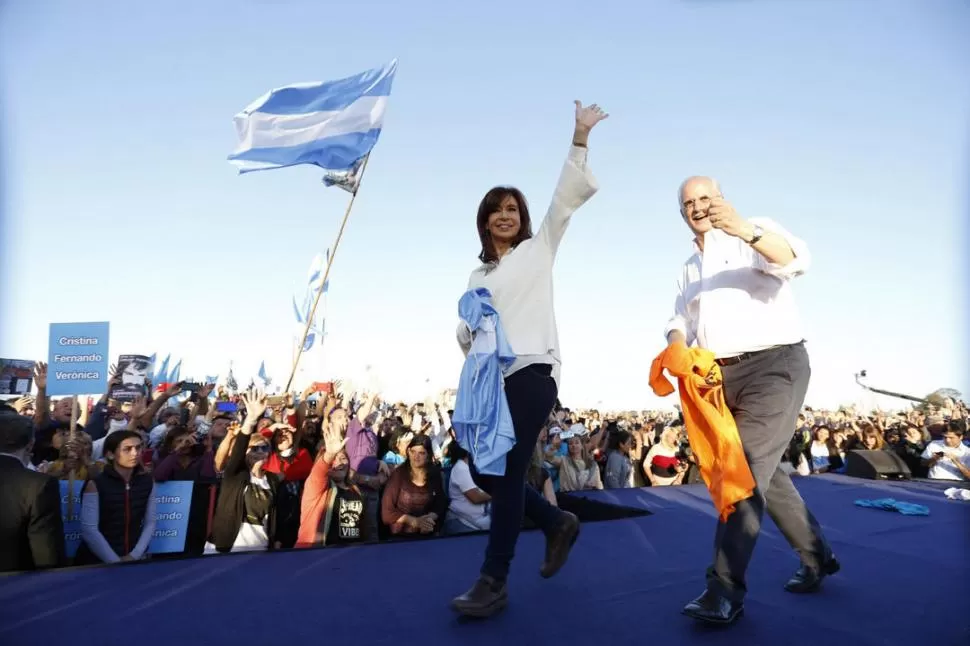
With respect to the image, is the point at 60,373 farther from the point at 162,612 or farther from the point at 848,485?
the point at 848,485

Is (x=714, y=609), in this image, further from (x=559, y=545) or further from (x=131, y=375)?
(x=131, y=375)

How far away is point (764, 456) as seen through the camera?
2.12 meters

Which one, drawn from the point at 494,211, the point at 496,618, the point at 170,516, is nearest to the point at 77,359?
the point at 170,516

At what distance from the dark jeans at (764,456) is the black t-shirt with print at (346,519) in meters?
2.86

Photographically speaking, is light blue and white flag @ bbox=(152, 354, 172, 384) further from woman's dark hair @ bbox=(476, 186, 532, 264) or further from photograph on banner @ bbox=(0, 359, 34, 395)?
woman's dark hair @ bbox=(476, 186, 532, 264)

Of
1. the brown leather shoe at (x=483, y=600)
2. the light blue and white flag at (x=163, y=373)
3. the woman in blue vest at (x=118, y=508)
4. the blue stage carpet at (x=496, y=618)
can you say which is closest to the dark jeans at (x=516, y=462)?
the brown leather shoe at (x=483, y=600)

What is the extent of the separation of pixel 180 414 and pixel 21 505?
5289 millimetres

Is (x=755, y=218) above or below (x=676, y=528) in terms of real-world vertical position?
above

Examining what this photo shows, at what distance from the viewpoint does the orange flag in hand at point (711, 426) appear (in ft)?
6.82

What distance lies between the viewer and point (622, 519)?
405 cm

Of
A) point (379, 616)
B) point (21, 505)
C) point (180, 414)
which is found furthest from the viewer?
point (180, 414)

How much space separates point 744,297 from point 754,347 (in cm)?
19

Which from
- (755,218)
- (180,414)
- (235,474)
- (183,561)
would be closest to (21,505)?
(183,561)

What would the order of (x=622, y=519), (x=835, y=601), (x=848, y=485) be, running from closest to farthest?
(x=835, y=601) < (x=622, y=519) < (x=848, y=485)
